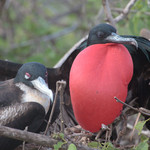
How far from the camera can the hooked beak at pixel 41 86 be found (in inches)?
89.0

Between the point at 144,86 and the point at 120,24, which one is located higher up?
the point at 120,24

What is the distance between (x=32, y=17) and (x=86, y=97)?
2738 millimetres

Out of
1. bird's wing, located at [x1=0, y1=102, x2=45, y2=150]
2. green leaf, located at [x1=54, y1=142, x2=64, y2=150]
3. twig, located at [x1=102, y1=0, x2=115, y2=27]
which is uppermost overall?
twig, located at [x1=102, y1=0, x2=115, y2=27]

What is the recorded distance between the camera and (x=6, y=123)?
224 centimetres

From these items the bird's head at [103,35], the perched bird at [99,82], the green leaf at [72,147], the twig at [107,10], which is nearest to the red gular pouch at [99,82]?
the perched bird at [99,82]

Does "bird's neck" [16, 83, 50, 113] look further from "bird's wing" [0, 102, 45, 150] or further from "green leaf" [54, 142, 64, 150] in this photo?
"green leaf" [54, 142, 64, 150]

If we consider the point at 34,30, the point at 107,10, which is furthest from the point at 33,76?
the point at 34,30

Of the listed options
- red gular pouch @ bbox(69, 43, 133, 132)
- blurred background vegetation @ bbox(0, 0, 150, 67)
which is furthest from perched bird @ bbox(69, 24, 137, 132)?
blurred background vegetation @ bbox(0, 0, 150, 67)

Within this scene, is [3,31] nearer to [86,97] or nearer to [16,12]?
[16,12]

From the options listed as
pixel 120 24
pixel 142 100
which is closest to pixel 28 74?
pixel 142 100

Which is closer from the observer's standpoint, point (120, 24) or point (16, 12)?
point (120, 24)

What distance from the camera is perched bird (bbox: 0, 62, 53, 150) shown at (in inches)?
87.9

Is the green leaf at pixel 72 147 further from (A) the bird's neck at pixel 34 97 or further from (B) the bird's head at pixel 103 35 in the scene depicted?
(B) the bird's head at pixel 103 35

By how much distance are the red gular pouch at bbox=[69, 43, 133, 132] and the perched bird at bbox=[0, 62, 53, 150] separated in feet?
0.80
